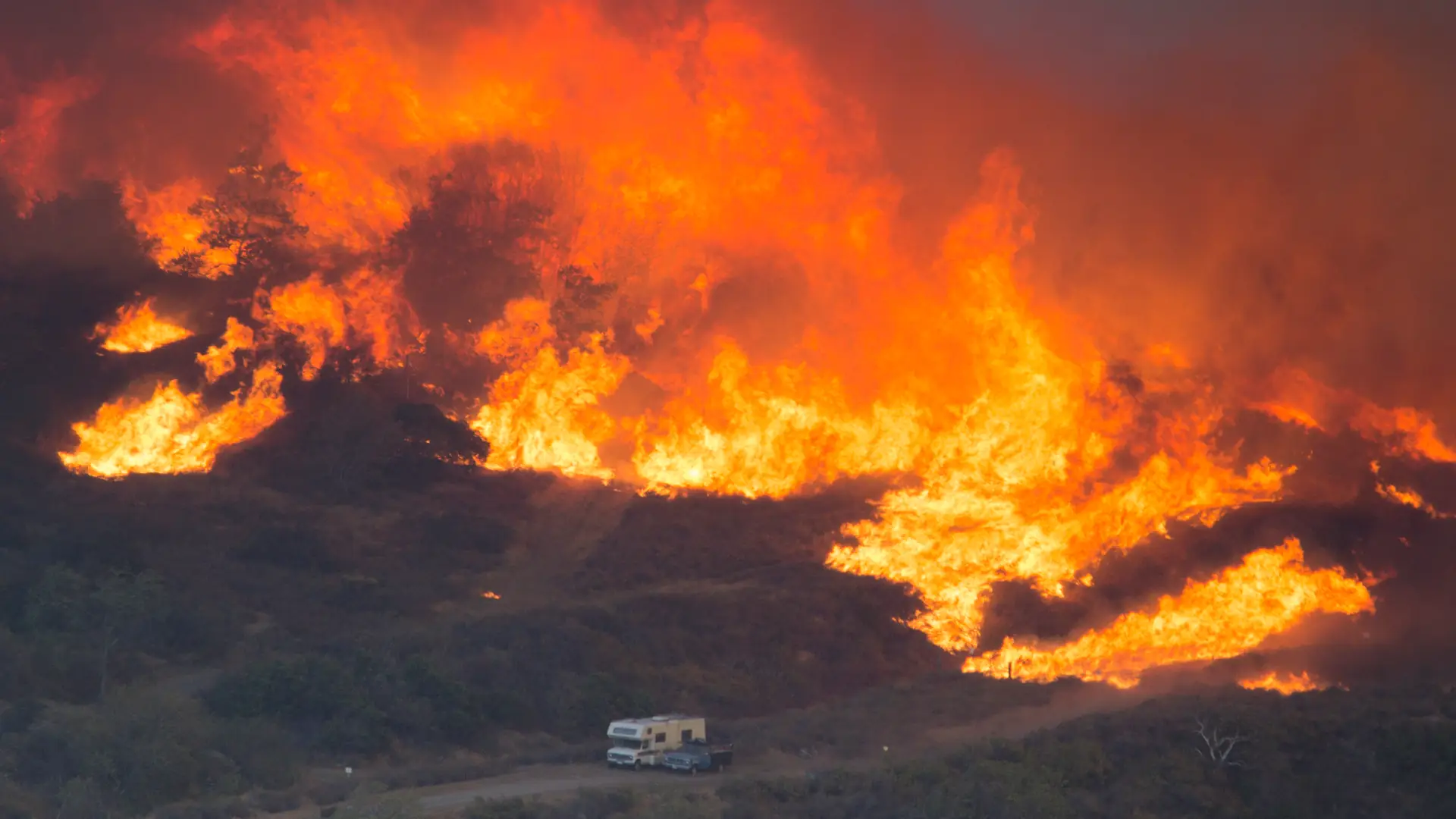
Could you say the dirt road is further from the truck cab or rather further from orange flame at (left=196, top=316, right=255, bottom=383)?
orange flame at (left=196, top=316, right=255, bottom=383)

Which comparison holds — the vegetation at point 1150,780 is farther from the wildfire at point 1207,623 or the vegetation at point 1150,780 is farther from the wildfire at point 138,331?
the wildfire at point 138,331

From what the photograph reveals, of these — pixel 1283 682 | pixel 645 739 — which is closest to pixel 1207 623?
pixel 1283 682

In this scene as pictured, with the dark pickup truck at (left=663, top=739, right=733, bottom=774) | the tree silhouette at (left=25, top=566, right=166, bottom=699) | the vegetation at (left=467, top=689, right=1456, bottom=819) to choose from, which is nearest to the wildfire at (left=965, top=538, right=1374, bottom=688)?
the vegetation at (left=467, top=689, right=1456, bottom=819)

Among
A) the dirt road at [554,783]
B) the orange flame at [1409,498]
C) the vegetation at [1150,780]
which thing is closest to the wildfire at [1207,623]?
the orange flame at [1409,498]

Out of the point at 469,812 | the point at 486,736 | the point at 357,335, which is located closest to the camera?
the point at 469,812

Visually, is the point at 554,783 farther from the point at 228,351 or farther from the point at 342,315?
the point at 342,315

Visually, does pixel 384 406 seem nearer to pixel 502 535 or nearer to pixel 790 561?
pixel 502 535

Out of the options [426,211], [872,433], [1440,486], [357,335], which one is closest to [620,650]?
[872,433]
